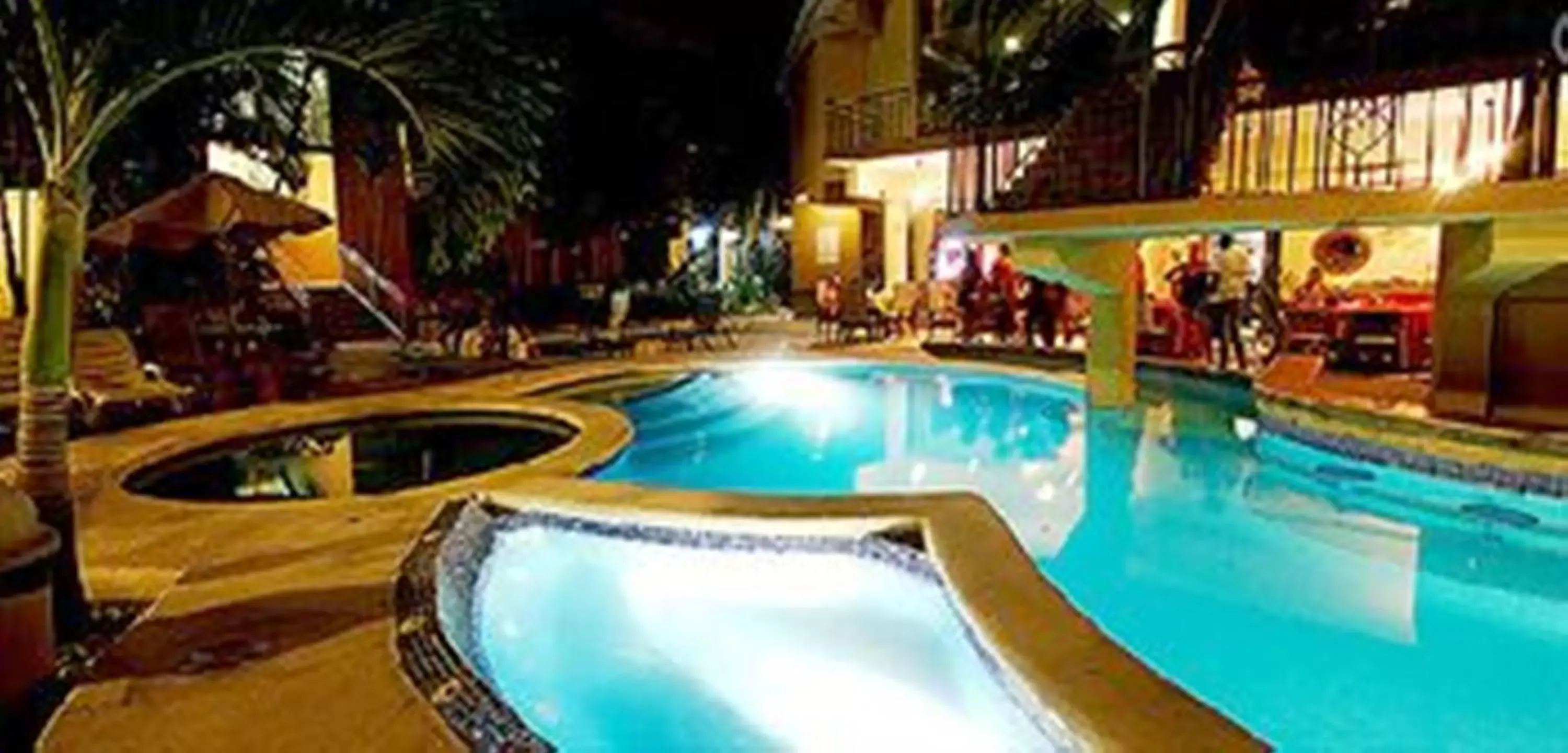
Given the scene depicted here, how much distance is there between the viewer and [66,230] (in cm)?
379

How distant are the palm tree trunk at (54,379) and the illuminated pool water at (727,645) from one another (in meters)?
1.54

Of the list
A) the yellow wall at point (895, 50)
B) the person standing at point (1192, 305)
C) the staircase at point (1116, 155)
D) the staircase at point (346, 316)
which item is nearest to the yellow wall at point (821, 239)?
the yellow wall at point (895, 50)

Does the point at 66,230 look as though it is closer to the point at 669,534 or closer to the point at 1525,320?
the point at 669,534

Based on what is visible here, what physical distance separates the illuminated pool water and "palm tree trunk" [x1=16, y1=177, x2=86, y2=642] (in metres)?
1.54

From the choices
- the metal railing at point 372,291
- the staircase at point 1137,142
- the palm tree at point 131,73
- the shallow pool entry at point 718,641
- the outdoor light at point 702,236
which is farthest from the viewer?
the outdoor light at point 702,236

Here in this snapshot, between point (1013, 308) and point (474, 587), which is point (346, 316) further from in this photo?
point (474, 587)

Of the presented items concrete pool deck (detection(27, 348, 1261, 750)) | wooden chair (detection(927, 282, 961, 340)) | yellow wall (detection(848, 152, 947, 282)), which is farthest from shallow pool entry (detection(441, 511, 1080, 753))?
wooden chair (detection(927, 282, 961, 340))

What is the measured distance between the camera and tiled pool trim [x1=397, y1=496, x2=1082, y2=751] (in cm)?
307

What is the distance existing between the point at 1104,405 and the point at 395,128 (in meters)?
8.21

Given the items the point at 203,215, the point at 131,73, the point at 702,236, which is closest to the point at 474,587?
the point at 131,73

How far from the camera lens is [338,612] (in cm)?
389

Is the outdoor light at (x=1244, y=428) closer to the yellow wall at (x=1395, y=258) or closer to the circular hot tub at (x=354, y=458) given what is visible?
the yellow wall at (x=1395, y=258)

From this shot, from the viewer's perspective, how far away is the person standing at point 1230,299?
39.5 feet

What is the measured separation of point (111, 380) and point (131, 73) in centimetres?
606
